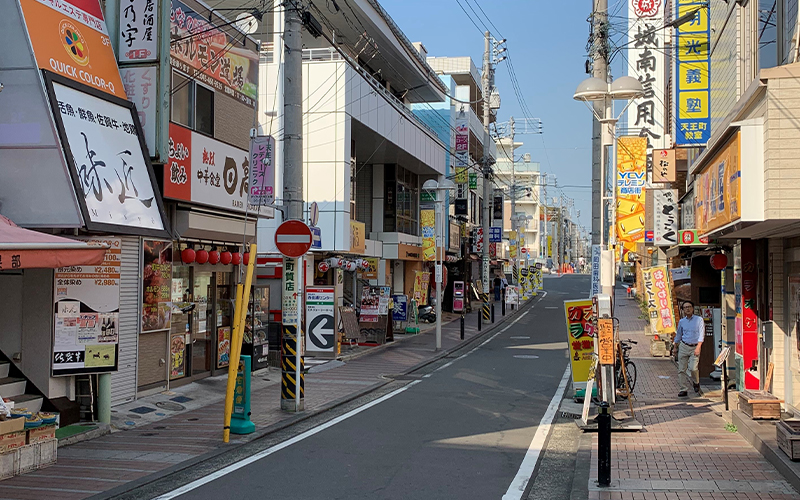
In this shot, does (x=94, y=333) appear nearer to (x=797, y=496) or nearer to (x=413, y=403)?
(x=413, y=403)

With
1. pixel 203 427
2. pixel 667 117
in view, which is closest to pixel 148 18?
pixel 203 427

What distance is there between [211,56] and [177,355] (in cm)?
631

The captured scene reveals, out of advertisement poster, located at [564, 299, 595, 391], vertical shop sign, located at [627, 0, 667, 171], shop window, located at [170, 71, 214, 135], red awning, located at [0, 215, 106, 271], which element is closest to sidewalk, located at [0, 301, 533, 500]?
red awning, located at [0, 215, 106, 271]

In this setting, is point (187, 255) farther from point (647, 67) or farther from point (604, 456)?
point (647, 67)

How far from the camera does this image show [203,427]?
1134 cm

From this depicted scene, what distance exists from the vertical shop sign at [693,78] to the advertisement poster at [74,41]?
11818 millimetres

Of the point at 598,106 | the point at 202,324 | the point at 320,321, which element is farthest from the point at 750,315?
the point at 320,321

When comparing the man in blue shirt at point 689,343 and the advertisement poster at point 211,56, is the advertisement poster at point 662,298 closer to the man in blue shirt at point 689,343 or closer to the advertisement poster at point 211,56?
the man in blue shirt at point 689,343

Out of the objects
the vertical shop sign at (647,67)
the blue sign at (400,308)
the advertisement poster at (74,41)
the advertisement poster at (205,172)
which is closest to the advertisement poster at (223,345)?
the advertisement poster at (205,172)

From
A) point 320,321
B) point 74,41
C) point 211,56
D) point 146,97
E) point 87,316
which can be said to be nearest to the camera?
point 87,316

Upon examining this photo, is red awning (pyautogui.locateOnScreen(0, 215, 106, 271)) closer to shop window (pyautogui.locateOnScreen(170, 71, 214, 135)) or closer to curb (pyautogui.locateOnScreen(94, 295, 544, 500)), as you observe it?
curb (pyautogui.locateOnScreen(94, 295, 544, 500))

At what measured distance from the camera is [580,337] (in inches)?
523

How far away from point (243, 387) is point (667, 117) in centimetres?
1703

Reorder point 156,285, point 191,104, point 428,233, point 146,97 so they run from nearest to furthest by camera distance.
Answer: point 146,97
point 156,285
point 191,104
point 428,233
